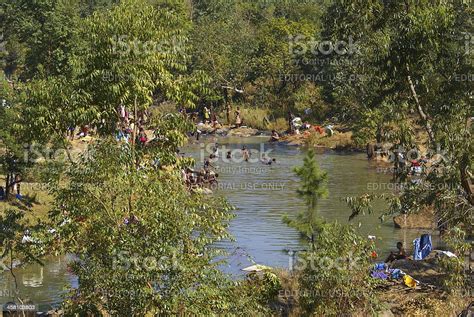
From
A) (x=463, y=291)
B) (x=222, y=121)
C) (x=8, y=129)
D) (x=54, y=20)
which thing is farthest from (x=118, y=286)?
(x=222, y=121)

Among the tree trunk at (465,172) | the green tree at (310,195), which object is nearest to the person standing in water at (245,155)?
the green tree at (310,195)

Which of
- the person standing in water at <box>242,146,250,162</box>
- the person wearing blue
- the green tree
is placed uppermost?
the person standing in water at <box>242,146,250,162</box>

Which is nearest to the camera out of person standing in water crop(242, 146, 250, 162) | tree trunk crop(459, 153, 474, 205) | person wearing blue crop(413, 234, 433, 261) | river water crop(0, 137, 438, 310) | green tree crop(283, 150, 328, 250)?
tree trunk crop(459, 153, 474, 205)

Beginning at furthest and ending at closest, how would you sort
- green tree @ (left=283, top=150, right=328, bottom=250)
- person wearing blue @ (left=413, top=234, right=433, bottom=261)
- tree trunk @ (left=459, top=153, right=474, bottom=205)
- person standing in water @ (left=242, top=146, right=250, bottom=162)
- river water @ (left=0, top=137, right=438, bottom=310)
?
person standing in water @ (left=242, top=146, right=250, bottom=162)
river water @ (left=0, top=137, right=438, bottom=310)
person wearing blue @ (left=413, top=234, right=433, bottom=261)
green tree @ (left=283, top=150, right=328, bottom=250)
tree trunk @ (left=459, top=153, right=474, bottom=205)

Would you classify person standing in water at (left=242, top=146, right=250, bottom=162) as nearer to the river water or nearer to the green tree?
the river water

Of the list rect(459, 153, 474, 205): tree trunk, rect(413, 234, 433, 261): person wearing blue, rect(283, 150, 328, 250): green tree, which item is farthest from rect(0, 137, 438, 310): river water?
rect(459, 153, 474, 205): tree trunk

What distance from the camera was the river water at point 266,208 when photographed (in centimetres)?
2705

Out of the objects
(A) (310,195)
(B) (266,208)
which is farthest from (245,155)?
(A) (310,195)

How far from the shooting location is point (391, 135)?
19734 millimetres

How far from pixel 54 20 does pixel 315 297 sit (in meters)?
42.9

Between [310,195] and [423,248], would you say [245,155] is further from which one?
[310,195]

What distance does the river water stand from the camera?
1065 inches

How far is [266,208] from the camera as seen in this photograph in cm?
3728

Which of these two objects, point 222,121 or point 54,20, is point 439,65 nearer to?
point 54,20
